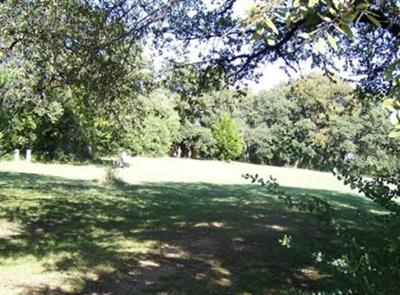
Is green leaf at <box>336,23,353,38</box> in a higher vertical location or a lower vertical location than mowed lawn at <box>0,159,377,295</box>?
higher

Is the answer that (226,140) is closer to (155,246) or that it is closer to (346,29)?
(155,246)

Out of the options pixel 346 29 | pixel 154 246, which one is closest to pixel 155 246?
pixel 154 246

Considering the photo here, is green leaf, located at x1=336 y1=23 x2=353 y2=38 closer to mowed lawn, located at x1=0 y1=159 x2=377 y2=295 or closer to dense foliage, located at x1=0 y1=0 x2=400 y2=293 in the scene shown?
dense foliage, located at x1=0 y1=0 x2=400 y2=293

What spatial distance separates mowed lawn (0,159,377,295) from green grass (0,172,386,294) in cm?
1

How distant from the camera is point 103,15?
6449 millimetres

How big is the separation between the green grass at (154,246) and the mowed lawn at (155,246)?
0.01 metres

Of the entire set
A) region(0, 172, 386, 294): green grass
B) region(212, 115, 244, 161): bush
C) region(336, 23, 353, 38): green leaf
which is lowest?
region(0, 172, 386, 294): green grass

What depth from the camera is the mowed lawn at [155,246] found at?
17.9 ft

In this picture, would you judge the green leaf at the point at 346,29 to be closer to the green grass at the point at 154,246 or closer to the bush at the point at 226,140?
the green grass at the point at 154,246

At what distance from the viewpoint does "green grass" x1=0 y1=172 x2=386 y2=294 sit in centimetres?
547

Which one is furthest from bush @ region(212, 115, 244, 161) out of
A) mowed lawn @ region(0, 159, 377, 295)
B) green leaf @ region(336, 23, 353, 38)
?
green leaf @ region(336, 23, 353, 38)

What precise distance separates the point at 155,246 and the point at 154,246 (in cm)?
1

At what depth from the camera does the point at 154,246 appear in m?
Result: 7.28

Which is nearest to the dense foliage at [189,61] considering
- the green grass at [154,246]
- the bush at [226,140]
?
the green grass at [154,246]
